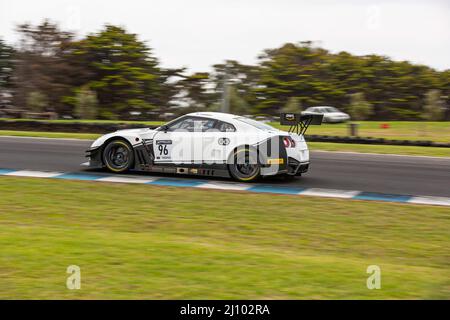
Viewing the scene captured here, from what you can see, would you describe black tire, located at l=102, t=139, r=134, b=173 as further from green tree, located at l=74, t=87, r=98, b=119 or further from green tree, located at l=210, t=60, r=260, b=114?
green tree, located at l=210, t=60, r=260, b=114

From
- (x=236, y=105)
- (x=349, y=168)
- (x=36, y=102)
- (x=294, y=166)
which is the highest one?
(x=36, y=102)

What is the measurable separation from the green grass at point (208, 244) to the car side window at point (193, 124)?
1.45m

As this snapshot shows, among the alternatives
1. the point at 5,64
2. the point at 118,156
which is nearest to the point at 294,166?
the point at 118,156

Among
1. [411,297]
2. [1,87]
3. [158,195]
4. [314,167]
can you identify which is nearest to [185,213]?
[158,195]

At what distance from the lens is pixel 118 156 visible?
12406 mm

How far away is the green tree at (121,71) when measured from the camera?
155 ft

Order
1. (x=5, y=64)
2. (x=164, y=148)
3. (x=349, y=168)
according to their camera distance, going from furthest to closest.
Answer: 1. (x=5, y=64)
2. (x=349, y=168)
3. (x=164, y=148)

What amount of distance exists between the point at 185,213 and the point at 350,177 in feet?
16.4

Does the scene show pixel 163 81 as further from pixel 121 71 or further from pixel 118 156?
pixel 118 156

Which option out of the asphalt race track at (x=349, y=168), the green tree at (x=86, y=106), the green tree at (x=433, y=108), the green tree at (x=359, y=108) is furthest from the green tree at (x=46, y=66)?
the asphalt race track at (x=349, y=168)

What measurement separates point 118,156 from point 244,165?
239cm

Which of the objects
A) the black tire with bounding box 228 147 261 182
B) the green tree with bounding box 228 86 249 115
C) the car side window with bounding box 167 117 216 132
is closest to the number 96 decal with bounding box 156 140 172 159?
the car side window with bounding box 167 117 216 132

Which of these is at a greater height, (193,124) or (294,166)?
(193,124)
